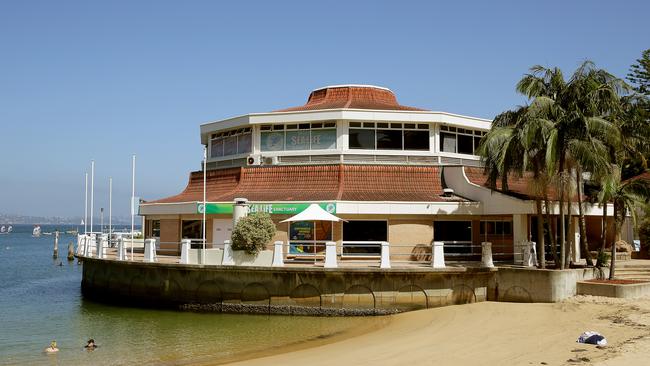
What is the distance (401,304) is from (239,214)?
8299 millimetres

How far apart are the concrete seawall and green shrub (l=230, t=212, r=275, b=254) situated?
888 mm

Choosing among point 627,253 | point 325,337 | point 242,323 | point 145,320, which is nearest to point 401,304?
point 325,337

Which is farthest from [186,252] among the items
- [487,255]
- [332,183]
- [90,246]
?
[487,255]

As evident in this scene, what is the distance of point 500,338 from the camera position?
18719 mm

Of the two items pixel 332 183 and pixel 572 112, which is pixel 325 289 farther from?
pixel 572 112

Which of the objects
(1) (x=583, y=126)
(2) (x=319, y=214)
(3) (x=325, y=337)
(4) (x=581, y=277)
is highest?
(1) (x=583, y=126)

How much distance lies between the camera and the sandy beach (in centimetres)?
1602

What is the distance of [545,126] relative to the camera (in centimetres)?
2352

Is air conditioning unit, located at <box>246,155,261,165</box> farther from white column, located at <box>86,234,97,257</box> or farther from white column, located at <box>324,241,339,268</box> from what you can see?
white column, located at <box>324,241,339,268</box>

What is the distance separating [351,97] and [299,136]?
5.71 m

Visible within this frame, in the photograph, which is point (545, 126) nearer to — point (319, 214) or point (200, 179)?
point (319, 214)

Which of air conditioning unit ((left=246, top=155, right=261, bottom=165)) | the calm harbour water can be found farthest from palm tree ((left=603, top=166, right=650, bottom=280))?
air conditioning unit ((left=246, top=155, right=261, bottom=165))

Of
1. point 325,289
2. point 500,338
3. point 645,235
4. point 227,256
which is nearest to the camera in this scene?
point 500,338

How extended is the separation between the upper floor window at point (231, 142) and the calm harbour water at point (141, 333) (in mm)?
11862
